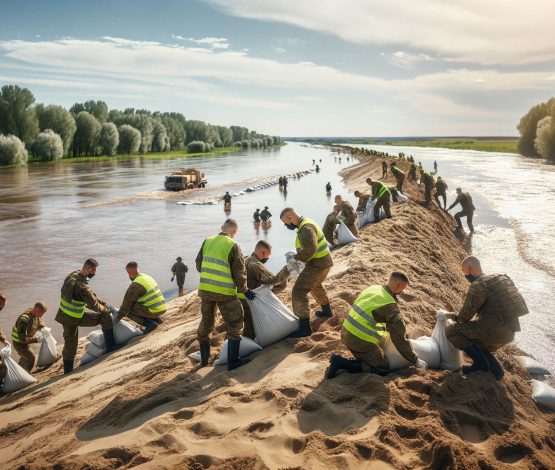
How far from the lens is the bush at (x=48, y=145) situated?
77.8m

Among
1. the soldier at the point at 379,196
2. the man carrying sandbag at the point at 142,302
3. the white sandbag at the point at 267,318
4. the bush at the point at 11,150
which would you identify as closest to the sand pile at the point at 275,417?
the white sandbag at the point at 267,318

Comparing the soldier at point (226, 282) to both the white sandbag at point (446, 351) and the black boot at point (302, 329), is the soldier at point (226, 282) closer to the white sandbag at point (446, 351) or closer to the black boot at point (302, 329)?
the black boot at point (302, 329)

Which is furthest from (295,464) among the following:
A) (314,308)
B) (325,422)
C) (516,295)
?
(314,308)

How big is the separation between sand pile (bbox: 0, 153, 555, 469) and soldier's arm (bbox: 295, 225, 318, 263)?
1.25 metres

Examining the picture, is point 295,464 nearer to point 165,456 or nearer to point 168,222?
point 165,456

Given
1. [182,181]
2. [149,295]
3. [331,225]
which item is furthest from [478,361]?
[182,181]

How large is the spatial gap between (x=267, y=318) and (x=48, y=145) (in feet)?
275

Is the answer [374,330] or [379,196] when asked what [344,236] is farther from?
[374,330]

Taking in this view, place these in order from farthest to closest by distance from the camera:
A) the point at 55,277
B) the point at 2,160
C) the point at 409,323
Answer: the point at 2,160
the point at 55,277
the point at 409,323

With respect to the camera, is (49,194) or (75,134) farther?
(75,134)

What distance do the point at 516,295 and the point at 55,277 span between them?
49.4 feet

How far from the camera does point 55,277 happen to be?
16000 mm

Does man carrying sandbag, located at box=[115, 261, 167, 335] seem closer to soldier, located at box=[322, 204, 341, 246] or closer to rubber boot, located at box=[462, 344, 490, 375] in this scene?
soldier, located at box=[322, 204, 341, 246]

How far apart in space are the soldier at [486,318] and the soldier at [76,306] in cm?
573
